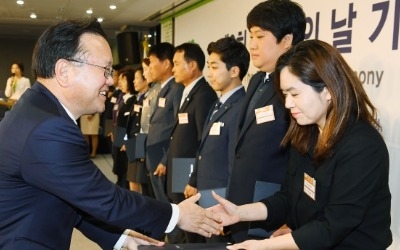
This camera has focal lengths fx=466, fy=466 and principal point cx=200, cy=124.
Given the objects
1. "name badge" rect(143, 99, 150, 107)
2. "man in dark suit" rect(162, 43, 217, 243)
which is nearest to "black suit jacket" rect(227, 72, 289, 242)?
"man in dark suit" rect(162, 43, 217, 243)

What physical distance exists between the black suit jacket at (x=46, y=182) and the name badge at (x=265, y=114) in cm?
94

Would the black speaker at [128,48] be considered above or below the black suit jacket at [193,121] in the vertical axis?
above

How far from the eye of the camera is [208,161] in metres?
2.88

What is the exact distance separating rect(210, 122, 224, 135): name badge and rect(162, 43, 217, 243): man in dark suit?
0.47m

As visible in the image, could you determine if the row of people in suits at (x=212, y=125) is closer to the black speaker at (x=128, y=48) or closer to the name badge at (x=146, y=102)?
the name badge at (x=146, y=102)

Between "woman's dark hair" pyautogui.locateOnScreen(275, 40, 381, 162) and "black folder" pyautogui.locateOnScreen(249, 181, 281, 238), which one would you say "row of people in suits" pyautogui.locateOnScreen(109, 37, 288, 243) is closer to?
"black folder" pyautogui.locateOnScreen(249, 181, 281, 238)

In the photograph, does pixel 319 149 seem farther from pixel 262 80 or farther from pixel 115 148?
pixel 115 148

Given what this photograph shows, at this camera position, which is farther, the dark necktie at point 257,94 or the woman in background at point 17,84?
the woman in background at point 17,84

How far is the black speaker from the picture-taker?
943cm

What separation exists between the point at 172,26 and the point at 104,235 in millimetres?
5569

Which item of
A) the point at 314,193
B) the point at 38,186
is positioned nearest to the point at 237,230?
the point at 314,193

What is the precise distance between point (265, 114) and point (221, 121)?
63cm

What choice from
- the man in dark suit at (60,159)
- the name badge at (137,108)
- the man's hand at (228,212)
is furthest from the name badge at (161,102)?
the man in dark suit at (60,159)

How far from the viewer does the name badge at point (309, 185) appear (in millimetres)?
1564
